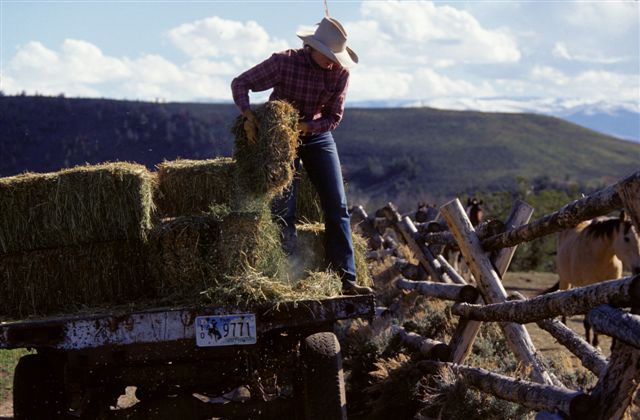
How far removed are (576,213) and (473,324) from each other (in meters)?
1.62

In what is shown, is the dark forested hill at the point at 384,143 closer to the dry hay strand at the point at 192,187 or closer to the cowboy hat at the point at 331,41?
the dry hay strand at the point at 192,187

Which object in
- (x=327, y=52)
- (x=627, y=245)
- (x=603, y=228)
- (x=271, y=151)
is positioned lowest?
(x=627, y=245)

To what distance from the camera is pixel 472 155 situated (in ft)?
268

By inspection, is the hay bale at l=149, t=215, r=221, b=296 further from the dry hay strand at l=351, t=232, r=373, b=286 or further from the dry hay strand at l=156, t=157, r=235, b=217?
the dry hay strand at l=351, t=232, r=373, b=286

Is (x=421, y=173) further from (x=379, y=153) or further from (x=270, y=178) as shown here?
(x=270, y=178)

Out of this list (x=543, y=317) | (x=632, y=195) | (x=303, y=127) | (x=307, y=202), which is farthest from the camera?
(x=307, y=202)

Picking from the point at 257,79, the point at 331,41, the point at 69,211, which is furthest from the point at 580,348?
the point at 69,211

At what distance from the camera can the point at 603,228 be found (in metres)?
13.0

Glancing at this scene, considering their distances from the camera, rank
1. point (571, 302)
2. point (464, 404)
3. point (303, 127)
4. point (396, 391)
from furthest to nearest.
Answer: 1. point (396, 391)
2. point (303, 127)
3. point (464, 404)
4. point (571, 302)

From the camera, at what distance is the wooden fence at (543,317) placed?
3.93 metres

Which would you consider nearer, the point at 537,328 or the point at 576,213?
the point at 576,213

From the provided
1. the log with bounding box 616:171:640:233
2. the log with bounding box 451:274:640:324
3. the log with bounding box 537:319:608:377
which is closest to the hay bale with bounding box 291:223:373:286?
the log with bounding box 451:274:640:324

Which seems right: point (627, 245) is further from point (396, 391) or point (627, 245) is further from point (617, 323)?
point (617, 323)

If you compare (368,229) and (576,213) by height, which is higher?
(576,213)
